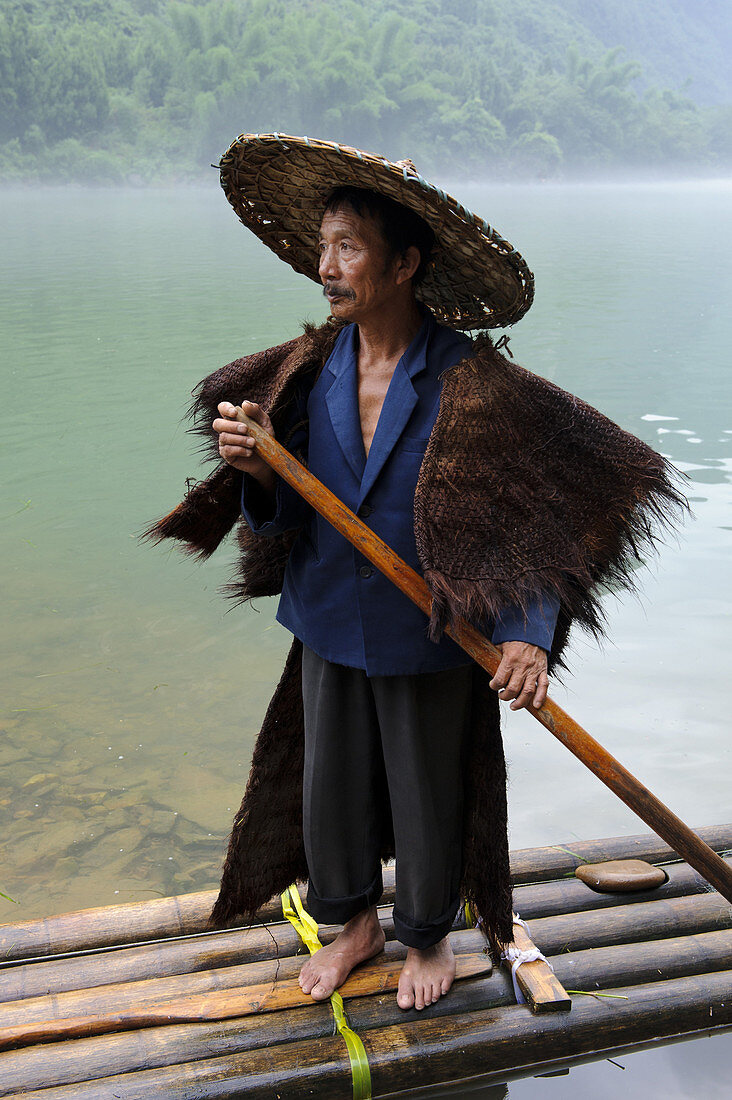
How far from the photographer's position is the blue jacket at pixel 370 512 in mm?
1805

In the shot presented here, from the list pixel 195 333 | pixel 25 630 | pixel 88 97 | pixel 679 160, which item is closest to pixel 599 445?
pixel 25 630

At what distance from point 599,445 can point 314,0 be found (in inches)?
2966

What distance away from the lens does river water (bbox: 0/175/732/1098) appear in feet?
10.4

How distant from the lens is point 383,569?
175 centimetres

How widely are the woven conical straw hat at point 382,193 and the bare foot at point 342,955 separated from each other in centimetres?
122

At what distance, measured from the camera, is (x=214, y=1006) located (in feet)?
6.48

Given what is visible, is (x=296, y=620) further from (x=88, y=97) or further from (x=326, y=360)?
(x=88, y=97)

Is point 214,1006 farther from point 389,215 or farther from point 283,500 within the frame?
point 389,215

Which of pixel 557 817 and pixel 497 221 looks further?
pixel 497 221

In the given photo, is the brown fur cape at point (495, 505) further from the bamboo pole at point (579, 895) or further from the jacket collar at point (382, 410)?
the bamboo pole at point (579, 895)

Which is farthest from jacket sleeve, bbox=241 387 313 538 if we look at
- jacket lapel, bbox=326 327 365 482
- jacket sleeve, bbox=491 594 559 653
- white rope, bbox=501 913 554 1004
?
white rope, bbox=501 913 554 1004

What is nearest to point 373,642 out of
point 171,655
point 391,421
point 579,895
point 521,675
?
point 521,675

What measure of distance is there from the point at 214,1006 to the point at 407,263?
141 centimetres

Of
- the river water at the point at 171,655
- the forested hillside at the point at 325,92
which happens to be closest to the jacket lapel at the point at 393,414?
the river water at the point at 171,655
